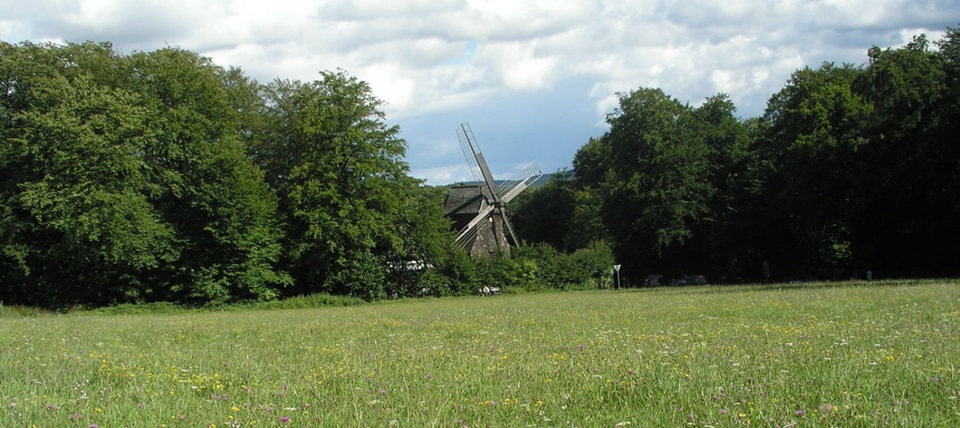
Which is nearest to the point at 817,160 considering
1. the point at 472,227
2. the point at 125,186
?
the point at 472,227

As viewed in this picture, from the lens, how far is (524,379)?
885 cm

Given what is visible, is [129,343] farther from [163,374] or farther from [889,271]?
[889,271]

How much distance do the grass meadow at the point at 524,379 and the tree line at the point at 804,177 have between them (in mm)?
33897

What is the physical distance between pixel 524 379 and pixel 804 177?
4715cm

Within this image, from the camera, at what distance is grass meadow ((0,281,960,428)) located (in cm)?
691

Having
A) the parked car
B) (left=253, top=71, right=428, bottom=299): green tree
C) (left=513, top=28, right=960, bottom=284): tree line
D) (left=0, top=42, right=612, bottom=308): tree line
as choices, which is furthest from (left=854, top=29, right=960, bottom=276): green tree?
(left=253, top=71, right=428, bottom=299): green tree

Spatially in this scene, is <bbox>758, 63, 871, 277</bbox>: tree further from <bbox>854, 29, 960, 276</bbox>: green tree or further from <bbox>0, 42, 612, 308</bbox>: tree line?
<bbox>0, 42, 612, 308</bbox>: tree line

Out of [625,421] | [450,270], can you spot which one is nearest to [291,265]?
[450,270]

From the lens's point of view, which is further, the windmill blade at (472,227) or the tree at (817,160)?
the windmill blade at (472,227)

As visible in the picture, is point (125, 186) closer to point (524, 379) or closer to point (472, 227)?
point (472, 227)

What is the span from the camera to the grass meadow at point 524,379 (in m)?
6.91

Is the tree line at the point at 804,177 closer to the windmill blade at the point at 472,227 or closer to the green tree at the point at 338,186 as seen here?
the windmill blade at the point at 472,227

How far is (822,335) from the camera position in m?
12.2

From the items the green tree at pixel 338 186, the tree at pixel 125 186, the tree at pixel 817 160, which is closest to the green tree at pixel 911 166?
the tree at pixel 817 160
